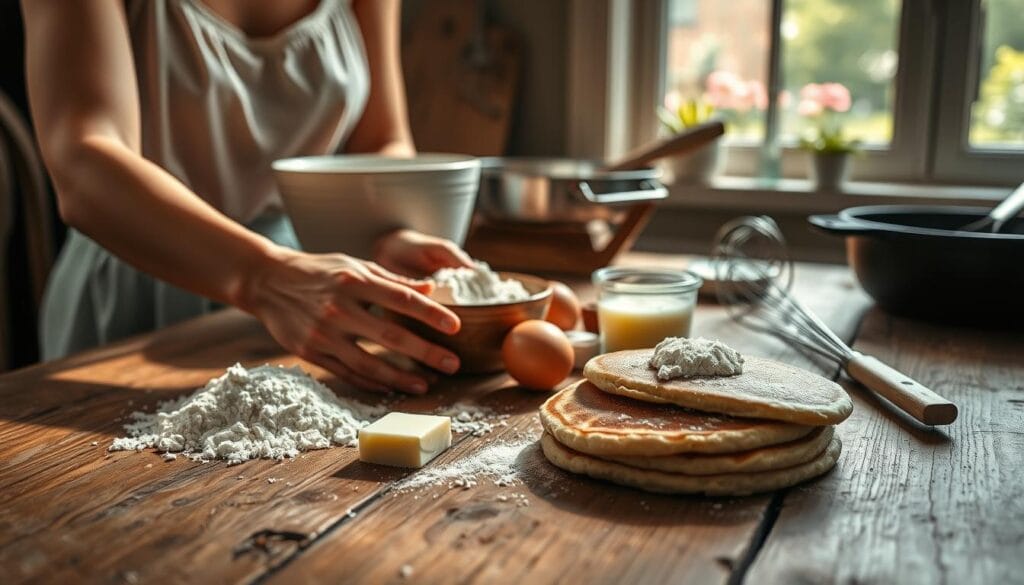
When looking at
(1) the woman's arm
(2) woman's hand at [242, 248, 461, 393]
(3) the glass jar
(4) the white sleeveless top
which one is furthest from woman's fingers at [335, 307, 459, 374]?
(1) the woman's arm

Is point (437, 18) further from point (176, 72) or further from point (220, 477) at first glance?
point (220, 477)

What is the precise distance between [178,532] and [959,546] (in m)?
0.57

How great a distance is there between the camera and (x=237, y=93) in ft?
4.74

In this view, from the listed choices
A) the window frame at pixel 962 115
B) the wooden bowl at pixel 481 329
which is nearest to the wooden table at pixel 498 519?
the wooden bowl at pixel 481 329

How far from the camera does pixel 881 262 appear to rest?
1309 mm

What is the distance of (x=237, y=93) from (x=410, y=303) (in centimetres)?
64

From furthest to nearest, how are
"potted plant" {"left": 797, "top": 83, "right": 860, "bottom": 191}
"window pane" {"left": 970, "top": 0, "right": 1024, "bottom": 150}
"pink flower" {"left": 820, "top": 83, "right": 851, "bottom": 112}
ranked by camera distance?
"pink flower" {"left": 820, "top": 83, "right": 851, "bottom": 112}
"potted plant" {"left": 797, "top": 83, "right": 860, "bottom": 191}
"window pane" {"left": 970, "top": 0, "right": 1024, "bottom": 150}

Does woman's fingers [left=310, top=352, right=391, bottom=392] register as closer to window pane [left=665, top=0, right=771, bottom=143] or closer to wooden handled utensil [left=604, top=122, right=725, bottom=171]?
wooden handled utensil [left=604, top=122, right=725, bottom=171]

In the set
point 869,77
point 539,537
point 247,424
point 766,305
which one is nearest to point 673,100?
point 869,77

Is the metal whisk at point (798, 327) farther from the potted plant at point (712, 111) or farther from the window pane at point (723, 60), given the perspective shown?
the window pane at point (723, 60)

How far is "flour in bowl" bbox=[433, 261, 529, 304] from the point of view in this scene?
1116 mm

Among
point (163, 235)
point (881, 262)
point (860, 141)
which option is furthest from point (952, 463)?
point (860, 141)

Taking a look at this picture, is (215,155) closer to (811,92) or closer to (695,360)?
(695,360)

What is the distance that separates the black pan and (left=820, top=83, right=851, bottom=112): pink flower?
106 centimetres
